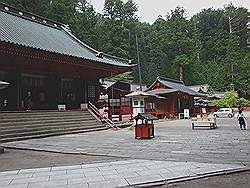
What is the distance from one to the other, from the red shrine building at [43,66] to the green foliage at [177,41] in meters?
22.1

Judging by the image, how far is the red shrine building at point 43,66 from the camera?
18766 mm

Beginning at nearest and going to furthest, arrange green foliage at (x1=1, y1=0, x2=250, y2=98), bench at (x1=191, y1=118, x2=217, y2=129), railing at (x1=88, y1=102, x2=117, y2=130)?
bench at (x1=191, y1=118, x2=217, y2=129)
railing at (x1=88, y1=102, x2=117, y2=130)
green foliage at (x1=1, y1=0, x2=250, y2=98)

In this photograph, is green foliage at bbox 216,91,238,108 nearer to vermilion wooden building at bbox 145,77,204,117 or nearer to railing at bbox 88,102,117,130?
vermilion wooden building at bbox 145,77,204,117

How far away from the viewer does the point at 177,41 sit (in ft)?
240

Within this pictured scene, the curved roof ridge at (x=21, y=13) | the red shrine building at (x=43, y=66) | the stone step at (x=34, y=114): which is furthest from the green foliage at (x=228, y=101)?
the stone step at (x=34, y=114)

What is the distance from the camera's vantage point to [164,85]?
42.0m

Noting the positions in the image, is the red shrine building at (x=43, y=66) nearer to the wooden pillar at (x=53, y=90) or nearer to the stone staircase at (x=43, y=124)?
the wooden pillar at (x=53, y=90)

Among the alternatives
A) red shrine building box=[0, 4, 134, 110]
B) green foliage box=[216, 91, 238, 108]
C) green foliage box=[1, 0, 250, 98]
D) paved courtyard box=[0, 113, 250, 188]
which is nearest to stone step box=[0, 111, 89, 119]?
red shrine building box=[0, 4, 134, 110]

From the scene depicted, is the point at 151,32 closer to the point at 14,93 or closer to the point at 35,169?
the point at 14,93

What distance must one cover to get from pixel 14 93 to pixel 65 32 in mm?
11809

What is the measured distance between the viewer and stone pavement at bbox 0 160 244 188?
616 centimetres

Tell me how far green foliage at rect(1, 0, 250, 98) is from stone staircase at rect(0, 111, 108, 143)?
30.1 metres

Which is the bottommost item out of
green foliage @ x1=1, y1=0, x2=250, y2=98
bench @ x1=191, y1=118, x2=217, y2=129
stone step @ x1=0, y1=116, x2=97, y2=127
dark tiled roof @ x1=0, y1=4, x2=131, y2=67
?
bench @ x1=191, y1=118, x2=217, y2=129

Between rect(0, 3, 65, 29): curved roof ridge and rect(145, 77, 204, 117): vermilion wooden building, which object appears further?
rect(145, 77, 204, 117): vermilion wooden building
